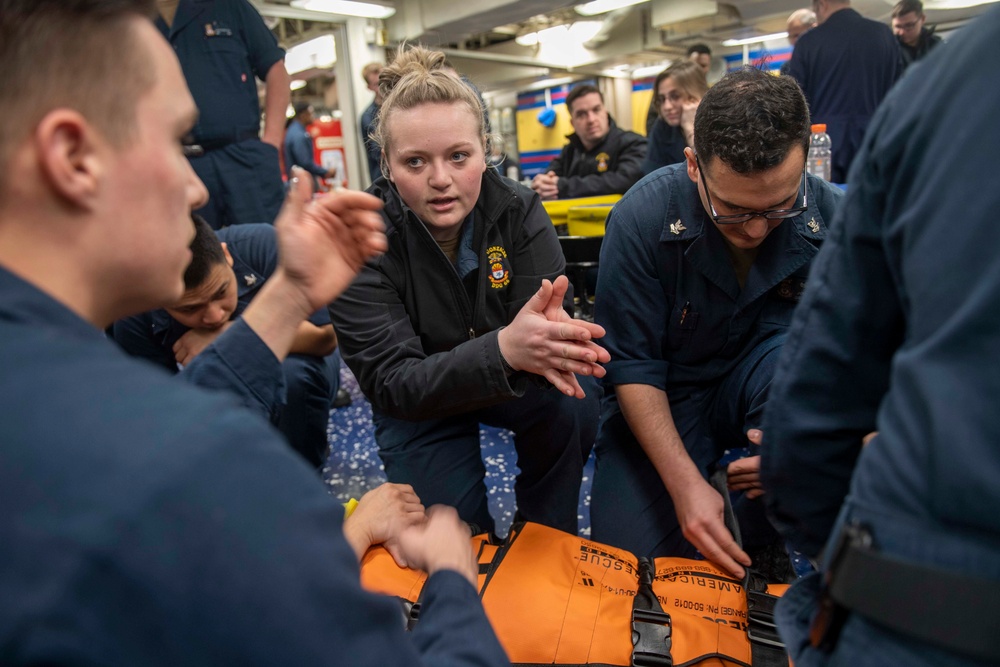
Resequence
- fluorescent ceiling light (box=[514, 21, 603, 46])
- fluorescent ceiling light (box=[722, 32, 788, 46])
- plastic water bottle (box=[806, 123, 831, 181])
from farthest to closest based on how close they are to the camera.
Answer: fluorescent ceiling light (box=[722, 32, 788, 46])
fluorescent ceiling light (box=[514, 21, 603, 46])
plastic water bottle (box=[806, 123, 831, 181])

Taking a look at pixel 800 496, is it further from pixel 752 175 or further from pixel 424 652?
pixel 752 175

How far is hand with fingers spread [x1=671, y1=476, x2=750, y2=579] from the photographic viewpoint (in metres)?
1.38

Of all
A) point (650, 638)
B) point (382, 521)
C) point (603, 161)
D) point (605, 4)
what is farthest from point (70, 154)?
point (605, 4)

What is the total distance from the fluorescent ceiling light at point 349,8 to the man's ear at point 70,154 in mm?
6856

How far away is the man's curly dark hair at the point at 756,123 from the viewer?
1.43 m

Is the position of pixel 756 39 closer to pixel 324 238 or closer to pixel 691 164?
pixel 691 164

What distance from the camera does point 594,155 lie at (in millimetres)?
5008

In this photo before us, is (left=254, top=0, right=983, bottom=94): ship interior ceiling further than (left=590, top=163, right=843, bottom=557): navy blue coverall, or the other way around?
(left=254, top=0, right=983, bottom=94): ship interior ceiling

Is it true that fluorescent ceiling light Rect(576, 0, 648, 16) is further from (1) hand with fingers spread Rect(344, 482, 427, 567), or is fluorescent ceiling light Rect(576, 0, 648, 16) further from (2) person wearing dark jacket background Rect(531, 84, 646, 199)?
(1) hand with fingers spread Rect(344, 482, 427, 567)

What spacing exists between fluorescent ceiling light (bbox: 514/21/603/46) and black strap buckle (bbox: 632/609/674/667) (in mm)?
9907

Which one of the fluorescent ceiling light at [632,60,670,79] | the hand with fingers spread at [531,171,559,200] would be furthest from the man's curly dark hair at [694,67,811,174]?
the fluorescent ceiling light at [632,60,670,79]

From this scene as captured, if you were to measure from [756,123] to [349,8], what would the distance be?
6.66 m

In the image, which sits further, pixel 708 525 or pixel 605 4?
pixel 605 4

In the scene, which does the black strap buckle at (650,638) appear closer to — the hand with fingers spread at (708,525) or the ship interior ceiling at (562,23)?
the hand with fingers spread at (708,525)
